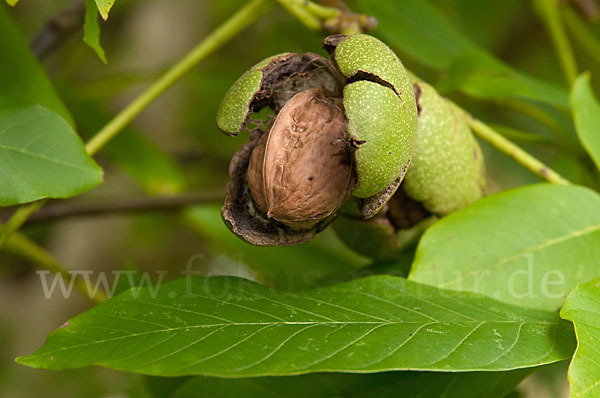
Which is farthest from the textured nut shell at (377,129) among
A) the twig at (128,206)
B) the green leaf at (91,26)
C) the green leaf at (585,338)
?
the twig at (128,206)

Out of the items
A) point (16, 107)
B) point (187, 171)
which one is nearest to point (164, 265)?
point (187, 171)

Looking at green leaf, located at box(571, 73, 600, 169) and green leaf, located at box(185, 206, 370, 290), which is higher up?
green leaf, located at box(571, 73, 600, 169)

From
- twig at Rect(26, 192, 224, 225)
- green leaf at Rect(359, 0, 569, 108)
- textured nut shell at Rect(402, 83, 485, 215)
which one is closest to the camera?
textured nut shell at Rect(402, 83, 485, 215)

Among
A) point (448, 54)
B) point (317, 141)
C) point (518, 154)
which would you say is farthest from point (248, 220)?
point (448, 54)

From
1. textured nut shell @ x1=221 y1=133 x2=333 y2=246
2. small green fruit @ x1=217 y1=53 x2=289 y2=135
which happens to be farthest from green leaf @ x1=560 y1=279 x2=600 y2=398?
small green fruit @ x1=217 y1=53 x2=289 y2=135

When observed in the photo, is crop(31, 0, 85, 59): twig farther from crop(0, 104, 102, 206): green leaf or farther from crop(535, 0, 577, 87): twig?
crop(535, 0, 577, 87): twig

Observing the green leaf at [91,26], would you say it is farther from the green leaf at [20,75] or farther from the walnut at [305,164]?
the walnut at [305,164]

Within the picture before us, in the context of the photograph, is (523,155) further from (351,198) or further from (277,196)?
(277,196)

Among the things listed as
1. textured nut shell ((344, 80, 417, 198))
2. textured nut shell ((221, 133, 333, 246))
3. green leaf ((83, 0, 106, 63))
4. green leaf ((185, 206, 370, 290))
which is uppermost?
green leaf ((83, 0, 106, 63))

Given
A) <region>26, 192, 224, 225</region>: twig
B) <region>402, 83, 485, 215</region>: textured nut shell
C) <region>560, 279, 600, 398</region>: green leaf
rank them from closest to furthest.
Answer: <region>560, 279, 600, 398</region>: green leaf, <region>402, 83, 485, 215</region>: textured nut shell, <region>26, 192, 224, 225</region>: twig
